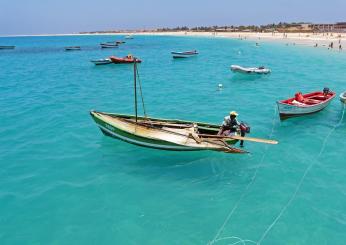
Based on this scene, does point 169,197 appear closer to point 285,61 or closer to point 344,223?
point 344,223

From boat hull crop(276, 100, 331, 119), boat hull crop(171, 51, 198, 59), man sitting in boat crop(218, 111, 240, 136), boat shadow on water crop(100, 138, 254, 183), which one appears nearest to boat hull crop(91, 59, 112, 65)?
boat hull crop(171, 51, 198, 59)

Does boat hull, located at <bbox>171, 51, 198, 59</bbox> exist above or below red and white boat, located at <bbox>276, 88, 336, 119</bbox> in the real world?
above

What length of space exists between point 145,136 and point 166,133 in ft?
4.18

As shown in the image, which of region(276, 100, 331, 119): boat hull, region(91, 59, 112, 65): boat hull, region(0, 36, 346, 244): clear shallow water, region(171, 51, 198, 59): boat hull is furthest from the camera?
region(171, 51, 198, 59): boat hull

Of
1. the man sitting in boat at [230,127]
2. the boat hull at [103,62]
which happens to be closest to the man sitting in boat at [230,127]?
the man sitting in boat at [230,127]

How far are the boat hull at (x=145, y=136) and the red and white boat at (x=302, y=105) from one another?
7822 millimetres

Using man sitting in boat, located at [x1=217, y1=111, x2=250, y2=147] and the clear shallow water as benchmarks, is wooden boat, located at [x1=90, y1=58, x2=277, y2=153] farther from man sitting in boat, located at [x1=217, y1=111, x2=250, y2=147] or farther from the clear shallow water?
the clear shallow water

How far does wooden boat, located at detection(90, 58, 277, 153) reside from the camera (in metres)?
16.6

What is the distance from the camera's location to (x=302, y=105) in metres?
23.6

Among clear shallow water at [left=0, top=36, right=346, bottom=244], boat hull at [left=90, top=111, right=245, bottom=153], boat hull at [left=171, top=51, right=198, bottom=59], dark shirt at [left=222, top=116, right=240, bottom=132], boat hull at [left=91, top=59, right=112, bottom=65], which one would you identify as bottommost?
clear shallow water at [left=0, top=36, right=346, bottom=244]

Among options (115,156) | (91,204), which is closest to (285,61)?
(115,156)

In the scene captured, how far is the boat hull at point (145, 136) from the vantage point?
1661 cm

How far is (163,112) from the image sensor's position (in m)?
27.9

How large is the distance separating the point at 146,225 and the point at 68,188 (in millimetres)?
4992
